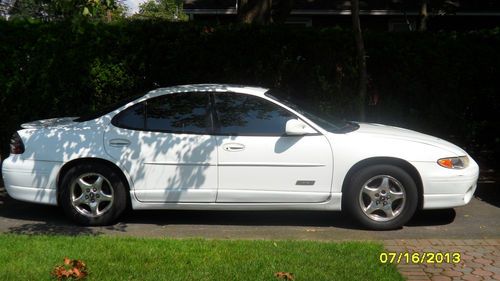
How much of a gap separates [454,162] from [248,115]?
7.22 feet

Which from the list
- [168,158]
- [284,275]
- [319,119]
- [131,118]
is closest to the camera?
[284,275]

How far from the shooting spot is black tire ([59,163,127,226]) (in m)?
6.36

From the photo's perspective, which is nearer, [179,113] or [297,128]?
[297,128]

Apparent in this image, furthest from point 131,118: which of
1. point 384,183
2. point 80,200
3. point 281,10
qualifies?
point 281,10

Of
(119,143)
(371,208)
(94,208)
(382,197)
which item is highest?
(119,143)

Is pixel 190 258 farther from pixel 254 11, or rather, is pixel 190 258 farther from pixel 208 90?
pixel 254 11

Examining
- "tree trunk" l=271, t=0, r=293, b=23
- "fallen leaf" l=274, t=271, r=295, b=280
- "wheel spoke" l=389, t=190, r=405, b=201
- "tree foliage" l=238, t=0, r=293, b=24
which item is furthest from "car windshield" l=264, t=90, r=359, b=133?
"tree trunk" l=271, t=0, r=293, b=23

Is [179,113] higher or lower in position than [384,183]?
higher

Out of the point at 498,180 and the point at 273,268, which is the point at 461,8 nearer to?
the point at 498,180

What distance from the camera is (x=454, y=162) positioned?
20.7 feet

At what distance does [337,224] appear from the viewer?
6.58 metres

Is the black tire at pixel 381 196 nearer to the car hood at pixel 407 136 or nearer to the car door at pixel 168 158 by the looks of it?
the car hood at pixel 407 136

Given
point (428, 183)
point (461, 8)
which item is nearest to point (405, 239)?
point (428, 183)

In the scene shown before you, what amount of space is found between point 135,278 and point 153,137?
203cm
